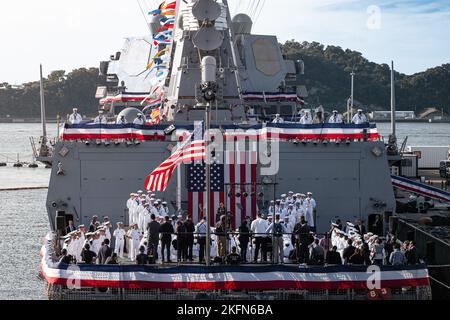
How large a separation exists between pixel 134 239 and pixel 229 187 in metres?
3.13

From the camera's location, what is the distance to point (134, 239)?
60.7ft

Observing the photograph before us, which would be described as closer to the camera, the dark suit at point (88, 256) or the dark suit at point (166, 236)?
the dark suit at point (88, 256)

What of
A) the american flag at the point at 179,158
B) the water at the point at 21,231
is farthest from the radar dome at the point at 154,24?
the american flag at the point at 179,158

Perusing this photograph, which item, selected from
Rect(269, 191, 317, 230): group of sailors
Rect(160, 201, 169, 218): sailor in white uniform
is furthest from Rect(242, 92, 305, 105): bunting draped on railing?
Rect(160, 201, 169, 218): sailor in white uniform

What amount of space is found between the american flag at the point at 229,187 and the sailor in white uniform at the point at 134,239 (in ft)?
7.00

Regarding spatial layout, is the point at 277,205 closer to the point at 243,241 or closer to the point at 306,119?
the point at 243,241

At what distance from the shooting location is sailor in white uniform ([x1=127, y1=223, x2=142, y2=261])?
1847cm

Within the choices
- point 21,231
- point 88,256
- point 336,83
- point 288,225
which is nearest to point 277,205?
point 288,225

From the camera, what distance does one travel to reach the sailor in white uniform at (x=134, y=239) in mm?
18469

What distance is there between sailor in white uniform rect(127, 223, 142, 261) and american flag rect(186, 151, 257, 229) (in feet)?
7.00

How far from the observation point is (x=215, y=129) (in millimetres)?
20953

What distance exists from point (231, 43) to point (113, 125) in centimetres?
465

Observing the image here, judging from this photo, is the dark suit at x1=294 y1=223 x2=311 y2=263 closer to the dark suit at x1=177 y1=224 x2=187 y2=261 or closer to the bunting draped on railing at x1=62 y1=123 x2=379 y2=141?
the dark suit at x1=177 y1=224 x2=187 y2=261

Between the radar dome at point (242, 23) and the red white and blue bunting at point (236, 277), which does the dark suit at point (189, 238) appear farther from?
the radar dome at point (242, 23)
